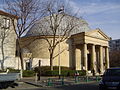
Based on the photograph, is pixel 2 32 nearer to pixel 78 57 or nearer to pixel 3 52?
pixel 3 52

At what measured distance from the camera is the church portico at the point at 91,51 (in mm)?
52094

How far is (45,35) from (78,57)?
389 inches

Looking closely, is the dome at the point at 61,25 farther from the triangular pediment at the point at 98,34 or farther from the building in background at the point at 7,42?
the building in background at the point at 7,42

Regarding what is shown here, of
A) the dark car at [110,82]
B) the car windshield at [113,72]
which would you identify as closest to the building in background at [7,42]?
the car windshield at [113,72]

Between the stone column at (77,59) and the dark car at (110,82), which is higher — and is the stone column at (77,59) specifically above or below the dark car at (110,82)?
above

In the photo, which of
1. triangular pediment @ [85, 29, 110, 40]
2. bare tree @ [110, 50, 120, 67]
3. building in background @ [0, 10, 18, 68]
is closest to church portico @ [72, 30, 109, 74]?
triangular pediment @ [85, 29, 110, 40]

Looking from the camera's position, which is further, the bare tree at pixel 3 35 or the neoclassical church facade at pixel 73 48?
the neoclassical church facade at pixel 73 48

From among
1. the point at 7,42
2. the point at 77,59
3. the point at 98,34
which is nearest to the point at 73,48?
the point at 77,59

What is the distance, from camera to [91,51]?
5706 centimetres

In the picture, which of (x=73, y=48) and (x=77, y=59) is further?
(x=73, y=48)

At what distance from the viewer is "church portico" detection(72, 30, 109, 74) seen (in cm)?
5209

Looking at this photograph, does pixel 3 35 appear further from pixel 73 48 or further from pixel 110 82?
pixel 110 82

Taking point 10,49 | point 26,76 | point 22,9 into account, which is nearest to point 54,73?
point 26,76

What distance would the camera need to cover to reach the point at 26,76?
3869 cm
